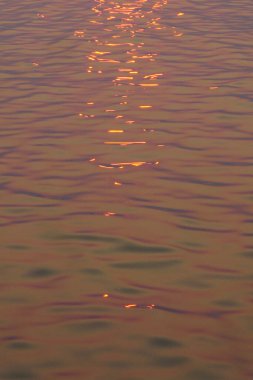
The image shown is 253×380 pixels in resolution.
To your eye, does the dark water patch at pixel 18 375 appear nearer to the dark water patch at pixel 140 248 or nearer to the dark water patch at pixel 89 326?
the dark water patch at pixel 89 326

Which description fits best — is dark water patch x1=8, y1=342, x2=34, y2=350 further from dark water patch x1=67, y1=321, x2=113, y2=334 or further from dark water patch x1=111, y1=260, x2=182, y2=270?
dark water patch x1=111, y1=260, x2=182, y2=270

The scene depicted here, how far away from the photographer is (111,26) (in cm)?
934

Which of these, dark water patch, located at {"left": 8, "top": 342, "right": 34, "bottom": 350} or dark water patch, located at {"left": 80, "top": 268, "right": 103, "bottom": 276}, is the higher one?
dark water patch, located at {"left": 8, "top": 342, "right": 34, "bottom": 350}

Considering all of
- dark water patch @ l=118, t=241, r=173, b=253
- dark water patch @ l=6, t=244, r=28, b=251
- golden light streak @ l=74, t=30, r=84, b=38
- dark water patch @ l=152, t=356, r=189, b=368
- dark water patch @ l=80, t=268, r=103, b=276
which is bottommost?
golden light streak @ l=74, t=30, r=84, b=38

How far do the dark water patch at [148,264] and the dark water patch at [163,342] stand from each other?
26.1 inches

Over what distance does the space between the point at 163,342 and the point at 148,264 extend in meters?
0.73

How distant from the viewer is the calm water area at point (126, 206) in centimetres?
354

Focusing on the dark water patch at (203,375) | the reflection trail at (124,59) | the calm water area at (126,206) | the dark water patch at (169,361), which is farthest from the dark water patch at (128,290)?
the reflection trail at (124,59)

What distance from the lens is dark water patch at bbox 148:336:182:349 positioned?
3.52 m

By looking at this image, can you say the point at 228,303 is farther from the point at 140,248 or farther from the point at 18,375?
the point at 18,375

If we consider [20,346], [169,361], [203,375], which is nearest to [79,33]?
[20,346]

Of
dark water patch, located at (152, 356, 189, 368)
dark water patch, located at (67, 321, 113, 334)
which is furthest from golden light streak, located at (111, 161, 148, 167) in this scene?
dark water patch, located at (152, 356, 189, 368)

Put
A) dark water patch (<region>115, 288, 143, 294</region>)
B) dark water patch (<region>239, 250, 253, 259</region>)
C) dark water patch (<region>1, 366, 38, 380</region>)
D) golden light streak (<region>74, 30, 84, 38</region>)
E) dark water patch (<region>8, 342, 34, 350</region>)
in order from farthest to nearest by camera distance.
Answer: golden light streak (<region>74, 30, 84, 38</region>)
dark water patch (<region>239, 250, 253, 259</region>)
dark water patch (<region>115, 288, 143, 294</region>)
dark water patch (<region>8, 342, 34, 350</region>)
dark water patch (<region>1, 366, 38, 380</region>)

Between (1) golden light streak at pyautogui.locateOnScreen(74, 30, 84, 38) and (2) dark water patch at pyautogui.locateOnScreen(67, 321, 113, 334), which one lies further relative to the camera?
(1) golden light streak at pyautogui.locateOnScreen(74, 30, 84, 38)
